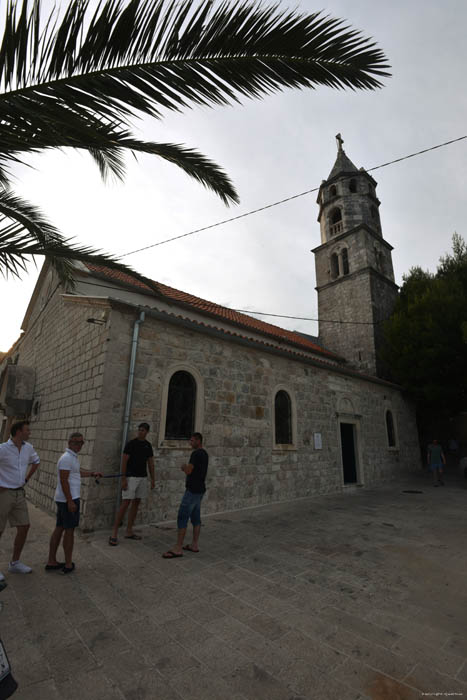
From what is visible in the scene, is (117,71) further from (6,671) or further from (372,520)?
(372,520)

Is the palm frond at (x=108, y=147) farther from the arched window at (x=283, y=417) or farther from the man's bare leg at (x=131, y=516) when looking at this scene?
the arched window at (x=283, y=417)

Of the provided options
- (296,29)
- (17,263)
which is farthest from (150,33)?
(17,263)

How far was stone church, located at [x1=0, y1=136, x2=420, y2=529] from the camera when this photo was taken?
19.4 ft

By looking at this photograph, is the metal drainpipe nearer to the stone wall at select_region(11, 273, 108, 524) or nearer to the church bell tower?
the stone wall at select_region(11, 273, 108, 524)

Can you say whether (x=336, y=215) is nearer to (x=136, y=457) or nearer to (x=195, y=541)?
(x=136, y=457)

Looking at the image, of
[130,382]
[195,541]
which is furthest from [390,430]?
[130,382]

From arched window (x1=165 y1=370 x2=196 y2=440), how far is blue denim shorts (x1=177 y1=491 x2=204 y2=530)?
2.06 m

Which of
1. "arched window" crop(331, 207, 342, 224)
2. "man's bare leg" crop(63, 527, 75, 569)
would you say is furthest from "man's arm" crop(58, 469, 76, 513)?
"arched window" crop(331, 207, 342, 224)

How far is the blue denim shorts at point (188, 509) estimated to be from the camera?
428 centimetres

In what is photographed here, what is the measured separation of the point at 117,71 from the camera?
2.44 metres

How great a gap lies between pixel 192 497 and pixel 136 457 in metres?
1.22

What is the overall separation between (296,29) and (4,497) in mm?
5471

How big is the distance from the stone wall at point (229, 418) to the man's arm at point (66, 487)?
1.68 metres

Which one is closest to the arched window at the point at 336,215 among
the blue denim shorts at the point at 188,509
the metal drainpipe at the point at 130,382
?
the metal drainpipe at the point at 130,382
